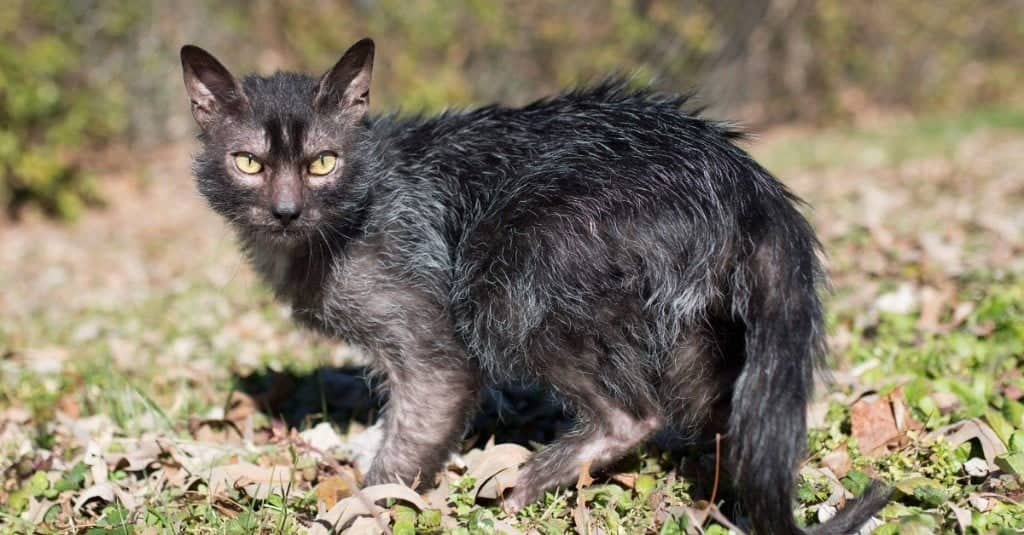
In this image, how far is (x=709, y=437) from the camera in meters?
3.35

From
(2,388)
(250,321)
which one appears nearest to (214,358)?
(250,321)

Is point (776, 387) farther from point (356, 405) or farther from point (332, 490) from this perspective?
point (356, 405)

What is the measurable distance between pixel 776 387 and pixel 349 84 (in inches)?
81.6

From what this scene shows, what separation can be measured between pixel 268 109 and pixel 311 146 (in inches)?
8.6

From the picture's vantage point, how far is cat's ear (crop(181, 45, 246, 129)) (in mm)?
3287

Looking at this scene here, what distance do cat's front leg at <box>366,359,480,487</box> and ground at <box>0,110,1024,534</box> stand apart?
0.15 metres

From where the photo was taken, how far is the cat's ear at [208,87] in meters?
3.29

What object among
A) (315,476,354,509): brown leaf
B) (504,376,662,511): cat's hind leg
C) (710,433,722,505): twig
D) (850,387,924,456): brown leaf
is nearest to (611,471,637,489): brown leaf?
(504,376,662,511): cat's hind leg

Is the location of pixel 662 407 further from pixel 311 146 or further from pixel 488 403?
pixel 311 146

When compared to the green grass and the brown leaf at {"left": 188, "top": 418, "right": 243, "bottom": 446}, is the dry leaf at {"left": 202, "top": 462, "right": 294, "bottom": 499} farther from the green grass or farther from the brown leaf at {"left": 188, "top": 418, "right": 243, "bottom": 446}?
the green grass

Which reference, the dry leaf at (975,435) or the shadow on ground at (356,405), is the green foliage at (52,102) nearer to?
the shadow on ground at (356,405)

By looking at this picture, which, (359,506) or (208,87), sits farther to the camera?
(208,87)

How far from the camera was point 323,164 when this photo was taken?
335cm

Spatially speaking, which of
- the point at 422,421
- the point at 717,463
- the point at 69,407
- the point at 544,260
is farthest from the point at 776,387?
the point at 69,407
